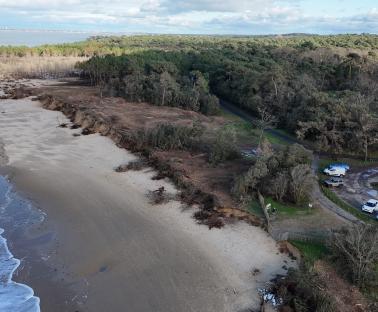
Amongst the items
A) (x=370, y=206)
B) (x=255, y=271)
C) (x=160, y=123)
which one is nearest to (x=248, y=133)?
(x=160, y=123)

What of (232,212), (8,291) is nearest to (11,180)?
(8,291)

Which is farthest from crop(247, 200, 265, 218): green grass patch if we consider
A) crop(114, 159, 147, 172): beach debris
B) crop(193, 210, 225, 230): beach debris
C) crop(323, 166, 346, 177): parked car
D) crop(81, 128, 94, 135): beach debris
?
crop(81, 128, 94, 135): beach debris

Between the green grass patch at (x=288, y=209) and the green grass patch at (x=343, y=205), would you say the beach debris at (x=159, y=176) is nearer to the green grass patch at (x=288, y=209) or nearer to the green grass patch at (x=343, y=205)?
the green grass patch at (x=288, y=209)

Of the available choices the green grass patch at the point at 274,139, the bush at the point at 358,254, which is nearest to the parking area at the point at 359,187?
the bush at the point at 358,254

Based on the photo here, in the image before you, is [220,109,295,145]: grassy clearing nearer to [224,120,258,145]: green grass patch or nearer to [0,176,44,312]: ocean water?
[224,120,258,145]: green grass patch

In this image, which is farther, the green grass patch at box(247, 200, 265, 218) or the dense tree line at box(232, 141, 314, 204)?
the dense tree line at box(232, 141, 314, 204)

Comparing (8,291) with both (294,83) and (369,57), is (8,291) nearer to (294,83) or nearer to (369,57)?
(294,83)

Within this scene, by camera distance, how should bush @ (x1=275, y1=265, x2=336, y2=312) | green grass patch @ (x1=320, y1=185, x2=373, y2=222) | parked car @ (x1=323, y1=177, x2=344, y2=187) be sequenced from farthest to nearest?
1. parked car @ (x1=323, y1=177, x2=344, y2=187)
2. green grass patch @ (x1=320, y1=185, x2=373, y2=222)
3. bush @ (x1=275, y1=265, x2=336, y2=312)

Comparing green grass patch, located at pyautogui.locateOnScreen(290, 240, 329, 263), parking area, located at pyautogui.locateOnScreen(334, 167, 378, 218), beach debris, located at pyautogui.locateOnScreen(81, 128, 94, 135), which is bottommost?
green grass patch, located at pyautogui.locateOnScreen(290, 240, 329, 263)

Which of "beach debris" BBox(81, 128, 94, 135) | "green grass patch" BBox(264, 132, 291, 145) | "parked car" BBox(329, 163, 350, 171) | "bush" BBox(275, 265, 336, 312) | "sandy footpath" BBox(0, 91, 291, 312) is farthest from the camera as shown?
"beach debris" BBox(81, 128, 94, 135)
